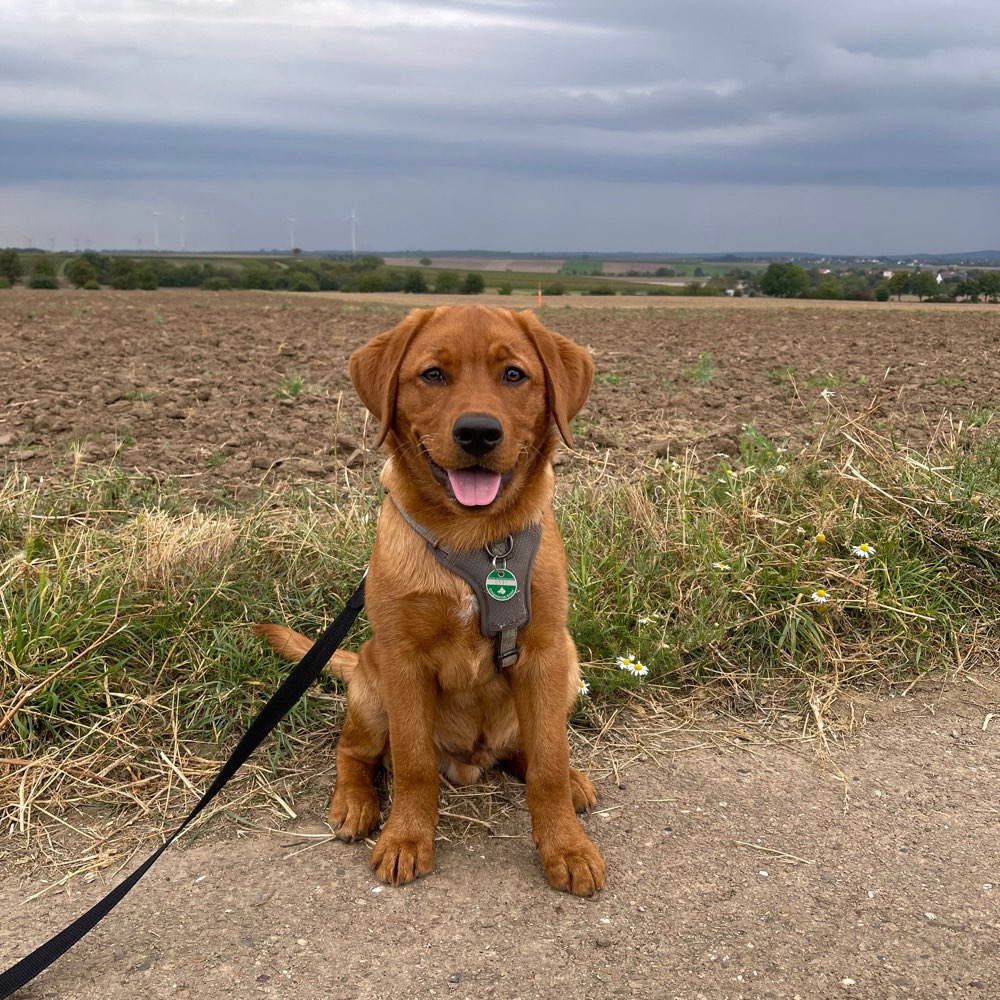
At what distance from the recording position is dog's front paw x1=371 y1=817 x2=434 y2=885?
2982 millimetres

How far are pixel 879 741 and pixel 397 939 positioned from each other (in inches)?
87.6

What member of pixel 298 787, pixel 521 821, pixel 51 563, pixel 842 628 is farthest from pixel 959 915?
pixel 51 563

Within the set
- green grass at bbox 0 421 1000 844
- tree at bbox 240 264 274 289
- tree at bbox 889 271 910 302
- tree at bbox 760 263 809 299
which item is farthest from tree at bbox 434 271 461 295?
green grass at bbox 0 421 1000 844

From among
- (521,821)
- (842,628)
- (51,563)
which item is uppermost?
(51,563)

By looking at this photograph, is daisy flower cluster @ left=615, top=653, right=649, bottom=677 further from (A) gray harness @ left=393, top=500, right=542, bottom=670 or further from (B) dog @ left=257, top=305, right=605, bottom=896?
(A) gray harness @ left=393, top=500, right=542, bottom=670

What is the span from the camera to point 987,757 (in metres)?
3.81

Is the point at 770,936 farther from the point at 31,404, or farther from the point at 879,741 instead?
the point at 31,404

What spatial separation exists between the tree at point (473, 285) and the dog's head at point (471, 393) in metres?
40.5

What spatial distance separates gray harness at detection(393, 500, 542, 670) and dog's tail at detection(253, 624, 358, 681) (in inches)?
43.7

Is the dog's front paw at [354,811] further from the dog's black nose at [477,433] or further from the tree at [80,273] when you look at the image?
the tree at [80,273]

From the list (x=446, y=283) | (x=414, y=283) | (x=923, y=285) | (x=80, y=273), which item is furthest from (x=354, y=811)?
(x=80, y=273)

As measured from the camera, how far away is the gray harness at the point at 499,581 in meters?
2.97

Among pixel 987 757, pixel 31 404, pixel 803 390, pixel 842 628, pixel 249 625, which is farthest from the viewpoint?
pixel 803 390

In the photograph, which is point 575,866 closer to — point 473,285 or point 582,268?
point 473,285
